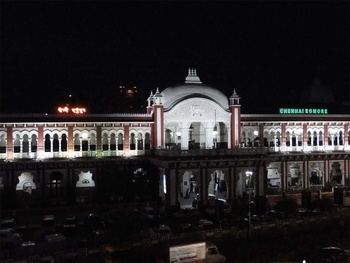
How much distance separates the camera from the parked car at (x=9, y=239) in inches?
1142

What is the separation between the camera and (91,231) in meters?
32.7

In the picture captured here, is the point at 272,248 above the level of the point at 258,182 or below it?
below

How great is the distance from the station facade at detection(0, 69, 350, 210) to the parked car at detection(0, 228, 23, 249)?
10.2 meters

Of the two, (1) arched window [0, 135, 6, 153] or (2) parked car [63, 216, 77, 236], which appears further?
(1) arched window [0, 135, 6, 153]

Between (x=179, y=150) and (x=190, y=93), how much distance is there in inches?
297

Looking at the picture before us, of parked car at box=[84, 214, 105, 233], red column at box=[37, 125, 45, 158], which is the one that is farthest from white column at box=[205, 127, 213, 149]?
parked car at box=[84, 214, 105, 233]

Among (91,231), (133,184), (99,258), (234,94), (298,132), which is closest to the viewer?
(99,258)

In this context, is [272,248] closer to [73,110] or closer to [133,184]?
[133,184]

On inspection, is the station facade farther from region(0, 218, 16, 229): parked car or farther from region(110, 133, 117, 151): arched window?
region(0, 218, 16, 229): parked car

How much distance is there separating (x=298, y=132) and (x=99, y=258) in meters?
30.2

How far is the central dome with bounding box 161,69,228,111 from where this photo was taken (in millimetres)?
45375

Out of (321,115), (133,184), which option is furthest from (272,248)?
(321,115)

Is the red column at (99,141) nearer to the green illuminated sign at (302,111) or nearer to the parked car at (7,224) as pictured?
the parked car at (7,224)

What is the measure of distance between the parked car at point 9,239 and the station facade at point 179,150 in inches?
402
